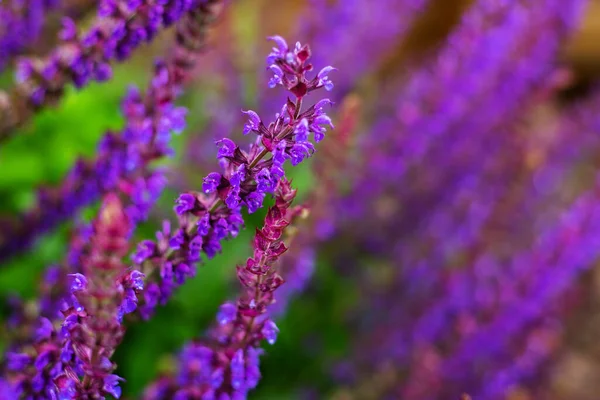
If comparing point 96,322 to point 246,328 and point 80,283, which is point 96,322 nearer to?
point 80,283

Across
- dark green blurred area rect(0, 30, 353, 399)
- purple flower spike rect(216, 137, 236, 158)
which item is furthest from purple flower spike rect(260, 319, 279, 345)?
dark green blurred area rect(0, 30, 353, 399)

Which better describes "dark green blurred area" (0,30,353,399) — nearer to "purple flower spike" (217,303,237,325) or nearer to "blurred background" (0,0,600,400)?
"blurred background" (0,0,600,400)

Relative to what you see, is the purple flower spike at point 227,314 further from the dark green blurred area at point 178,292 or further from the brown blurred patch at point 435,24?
the brown blurred patch at point 435,24

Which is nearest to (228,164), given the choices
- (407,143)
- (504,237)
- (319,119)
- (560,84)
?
(319,119)

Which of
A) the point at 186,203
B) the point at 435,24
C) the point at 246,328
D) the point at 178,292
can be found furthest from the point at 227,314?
the point at 435,24

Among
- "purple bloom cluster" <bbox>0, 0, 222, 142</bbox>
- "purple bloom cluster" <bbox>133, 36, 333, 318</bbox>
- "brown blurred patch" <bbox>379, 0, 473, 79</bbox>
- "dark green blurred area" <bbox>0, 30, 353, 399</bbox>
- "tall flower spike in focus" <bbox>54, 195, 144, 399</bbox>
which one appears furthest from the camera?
"brown blurred patch" <bbox>379, 0, 473, 79</bbox>

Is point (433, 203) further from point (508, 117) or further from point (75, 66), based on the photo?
point (75, 66)

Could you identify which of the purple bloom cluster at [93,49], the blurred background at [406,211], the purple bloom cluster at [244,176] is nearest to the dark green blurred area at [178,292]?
the blurred background at [406,211]

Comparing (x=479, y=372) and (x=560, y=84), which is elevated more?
(x=560, y=84)
